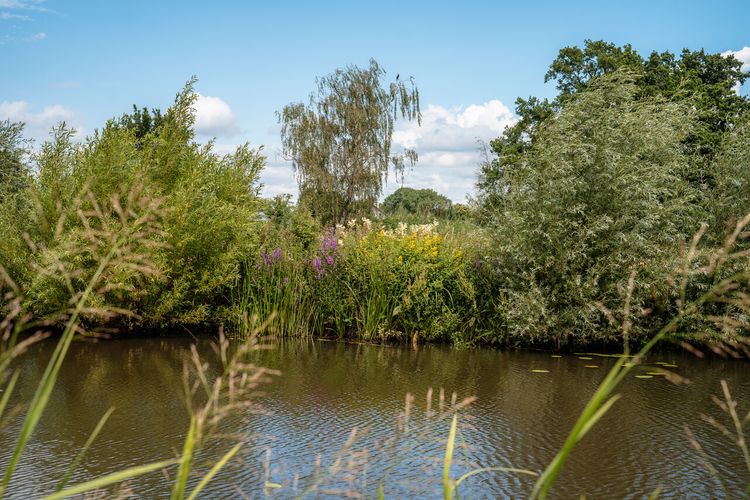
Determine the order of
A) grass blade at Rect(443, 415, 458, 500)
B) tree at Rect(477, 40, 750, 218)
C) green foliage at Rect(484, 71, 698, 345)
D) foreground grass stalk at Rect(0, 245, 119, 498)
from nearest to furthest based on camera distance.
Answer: foreground grass stalk at Rect(0, 245, 119, 498) → grass blade at Rect(443, 415, 458, 500) → green foliage at Rect(484, 71, 698, 345) → tree at Rect(477, 40, 750, 218)

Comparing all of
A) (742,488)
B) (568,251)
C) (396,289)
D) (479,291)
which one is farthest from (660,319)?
(742,488)

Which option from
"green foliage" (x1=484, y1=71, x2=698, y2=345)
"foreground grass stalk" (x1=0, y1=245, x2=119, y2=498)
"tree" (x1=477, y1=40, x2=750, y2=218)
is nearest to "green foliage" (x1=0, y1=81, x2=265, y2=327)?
"green foliage" (x1=484, y1=71, x2=698, y2=345)

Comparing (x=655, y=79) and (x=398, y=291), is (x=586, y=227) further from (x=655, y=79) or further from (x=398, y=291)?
(x=655, y=79)

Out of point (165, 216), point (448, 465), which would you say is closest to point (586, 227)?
point (165, 216)

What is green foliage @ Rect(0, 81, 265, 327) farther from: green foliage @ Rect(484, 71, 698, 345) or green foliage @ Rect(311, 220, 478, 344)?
green foliage @ Rect(484, 71, 698, 345)

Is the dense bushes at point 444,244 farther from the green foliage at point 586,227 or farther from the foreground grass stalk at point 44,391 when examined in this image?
the foreground grass stalk at point 44,391

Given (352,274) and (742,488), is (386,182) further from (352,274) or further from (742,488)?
(742,488)

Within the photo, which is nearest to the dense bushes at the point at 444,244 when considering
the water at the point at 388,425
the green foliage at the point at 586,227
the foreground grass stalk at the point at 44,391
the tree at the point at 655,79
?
the green foliage at the point at 586,227

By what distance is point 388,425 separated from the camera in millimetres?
5410

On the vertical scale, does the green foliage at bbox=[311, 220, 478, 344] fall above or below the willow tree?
below

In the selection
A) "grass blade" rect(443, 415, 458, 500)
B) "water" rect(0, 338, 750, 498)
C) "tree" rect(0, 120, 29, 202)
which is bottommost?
"water" rect(0, 338, 750, 498)

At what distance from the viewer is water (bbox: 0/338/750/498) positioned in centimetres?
416

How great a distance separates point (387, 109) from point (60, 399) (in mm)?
25830

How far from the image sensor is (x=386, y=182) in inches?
1225
